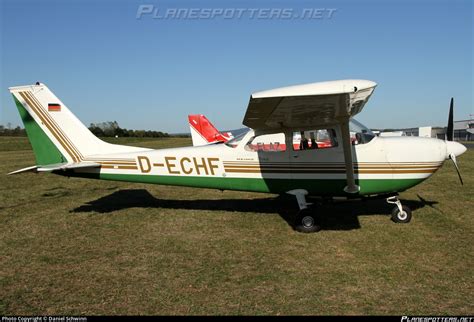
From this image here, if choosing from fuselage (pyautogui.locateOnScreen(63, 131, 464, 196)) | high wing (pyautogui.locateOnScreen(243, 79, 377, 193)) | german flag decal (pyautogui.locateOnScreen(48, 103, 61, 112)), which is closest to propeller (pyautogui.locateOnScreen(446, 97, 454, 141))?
fuselage (pyautogui.locateOnScreen(63, 131, 464, 196))

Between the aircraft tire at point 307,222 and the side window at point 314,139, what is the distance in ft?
3.88

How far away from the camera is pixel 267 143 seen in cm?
666

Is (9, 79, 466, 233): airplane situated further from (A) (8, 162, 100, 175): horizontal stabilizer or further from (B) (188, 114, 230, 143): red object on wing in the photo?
(B) (188, 114, 230, 143): red object on wing

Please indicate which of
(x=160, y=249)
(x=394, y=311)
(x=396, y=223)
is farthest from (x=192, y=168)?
→ (x=394, y=311)

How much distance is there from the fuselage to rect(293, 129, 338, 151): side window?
0.27ft

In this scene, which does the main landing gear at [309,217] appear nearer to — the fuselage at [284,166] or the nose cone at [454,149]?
the fuselage at [284,166]

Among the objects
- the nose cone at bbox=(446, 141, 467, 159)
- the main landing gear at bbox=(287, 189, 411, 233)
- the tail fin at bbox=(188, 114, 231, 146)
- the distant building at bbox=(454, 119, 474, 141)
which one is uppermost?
the nose cone at bbox=(446, 141, 467, 159)

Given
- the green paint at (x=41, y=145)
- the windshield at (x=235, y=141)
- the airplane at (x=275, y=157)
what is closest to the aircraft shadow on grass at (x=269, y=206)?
the airplane at (x=275, y=157)

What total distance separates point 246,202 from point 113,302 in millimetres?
5172

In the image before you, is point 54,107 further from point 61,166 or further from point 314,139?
point 314,139

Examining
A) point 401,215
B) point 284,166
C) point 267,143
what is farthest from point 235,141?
point 401,215

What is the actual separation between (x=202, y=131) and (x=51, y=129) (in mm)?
14688

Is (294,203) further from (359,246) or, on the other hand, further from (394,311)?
(394,311)

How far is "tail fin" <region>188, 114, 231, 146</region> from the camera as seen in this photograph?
21.5 metres
